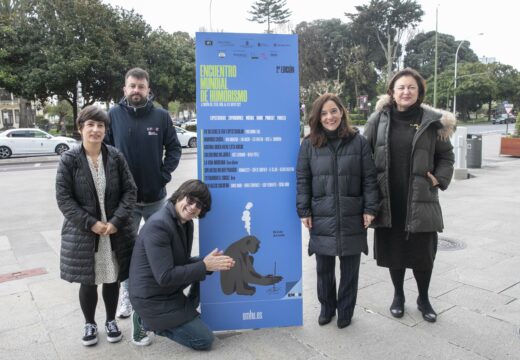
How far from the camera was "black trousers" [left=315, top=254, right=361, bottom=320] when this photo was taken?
3.11 meters

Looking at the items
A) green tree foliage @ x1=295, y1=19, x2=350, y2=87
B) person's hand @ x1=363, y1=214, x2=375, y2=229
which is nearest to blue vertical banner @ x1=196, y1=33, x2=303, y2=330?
person's hand @ x1=363, y1=214, x2=375, y2=229

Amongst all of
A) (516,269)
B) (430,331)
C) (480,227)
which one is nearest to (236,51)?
(430,331)

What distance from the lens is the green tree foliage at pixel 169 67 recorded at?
86.8 feet

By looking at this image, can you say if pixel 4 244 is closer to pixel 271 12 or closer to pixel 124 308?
pixel 124 308

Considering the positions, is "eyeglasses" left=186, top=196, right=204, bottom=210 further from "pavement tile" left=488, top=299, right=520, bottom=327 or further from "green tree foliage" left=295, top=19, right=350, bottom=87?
"green tree foliage" left=295, top=19, right=350, bottom=87

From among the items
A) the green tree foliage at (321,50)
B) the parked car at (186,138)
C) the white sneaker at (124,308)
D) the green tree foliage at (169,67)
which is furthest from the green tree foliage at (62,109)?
the white sneaker at (124,308)

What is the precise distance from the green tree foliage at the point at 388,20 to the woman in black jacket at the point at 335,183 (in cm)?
5138

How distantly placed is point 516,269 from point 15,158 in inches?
747

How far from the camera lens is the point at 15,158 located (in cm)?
1822

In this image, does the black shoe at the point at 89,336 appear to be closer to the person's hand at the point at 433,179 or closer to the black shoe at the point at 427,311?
the black shoe at the point at 427,311

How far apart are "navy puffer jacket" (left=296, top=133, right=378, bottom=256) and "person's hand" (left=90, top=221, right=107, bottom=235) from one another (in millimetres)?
1295

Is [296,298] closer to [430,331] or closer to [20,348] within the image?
[430,331]

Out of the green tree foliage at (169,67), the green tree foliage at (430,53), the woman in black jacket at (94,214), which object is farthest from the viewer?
the green tree foliage at (430,53)

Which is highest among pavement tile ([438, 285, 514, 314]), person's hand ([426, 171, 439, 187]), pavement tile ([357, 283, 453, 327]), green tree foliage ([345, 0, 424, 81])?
green tree foliage ([345, 0, 424, 81])
